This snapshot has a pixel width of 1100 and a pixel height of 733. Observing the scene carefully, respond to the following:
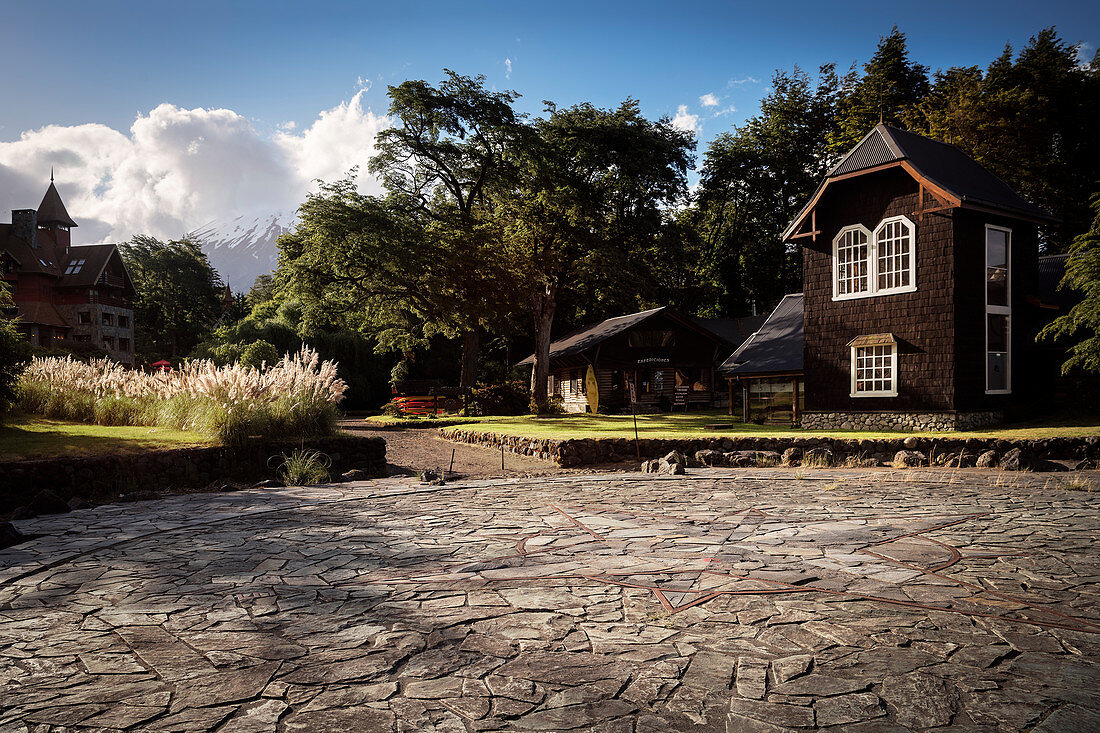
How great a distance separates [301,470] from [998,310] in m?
19.2

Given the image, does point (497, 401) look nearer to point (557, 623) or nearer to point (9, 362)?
point (9, 362)

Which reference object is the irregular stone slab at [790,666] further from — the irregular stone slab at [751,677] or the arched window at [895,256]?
the arched window at [895,256]

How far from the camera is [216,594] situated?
496cm

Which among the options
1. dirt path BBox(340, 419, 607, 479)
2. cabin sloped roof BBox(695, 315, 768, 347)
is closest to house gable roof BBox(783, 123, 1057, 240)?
dirt path BBox(340, 419, 607, 479)

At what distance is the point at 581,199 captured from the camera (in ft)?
111

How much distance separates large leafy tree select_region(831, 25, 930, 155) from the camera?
3503 cm

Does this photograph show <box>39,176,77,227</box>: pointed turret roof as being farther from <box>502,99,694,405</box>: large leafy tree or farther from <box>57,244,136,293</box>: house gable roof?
<box>502,99,694,405</box>: large leafy tree

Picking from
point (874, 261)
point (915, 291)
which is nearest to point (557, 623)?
point (915, 291)

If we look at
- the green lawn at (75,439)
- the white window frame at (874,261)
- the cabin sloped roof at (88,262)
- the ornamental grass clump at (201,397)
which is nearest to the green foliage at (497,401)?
the white window frame at (874,261)

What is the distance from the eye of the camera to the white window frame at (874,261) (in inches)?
768

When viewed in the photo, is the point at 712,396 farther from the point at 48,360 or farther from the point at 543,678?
the point at 543,678

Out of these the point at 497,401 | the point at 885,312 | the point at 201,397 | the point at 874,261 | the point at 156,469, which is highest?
the point at 874,261

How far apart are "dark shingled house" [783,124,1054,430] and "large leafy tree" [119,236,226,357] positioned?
6175cm

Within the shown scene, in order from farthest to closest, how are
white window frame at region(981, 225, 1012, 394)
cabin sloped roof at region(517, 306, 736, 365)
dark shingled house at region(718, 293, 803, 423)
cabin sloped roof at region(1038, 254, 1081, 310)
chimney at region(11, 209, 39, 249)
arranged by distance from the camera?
chimney at region(11, 209, 39, 249) < cabin sloped roof at region(517, 306, 736, 365) < dark shingled house at region(718, 293, 803, 423) < cabin sloped roof at region(1038, 254, 1081, 310) < white window frame at region(981, 225, 1012, 394)
